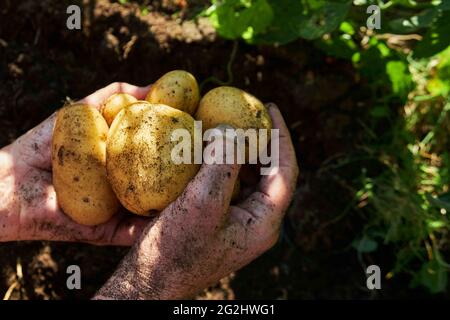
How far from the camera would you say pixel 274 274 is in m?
2.06

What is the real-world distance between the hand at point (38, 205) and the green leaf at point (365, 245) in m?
0.87

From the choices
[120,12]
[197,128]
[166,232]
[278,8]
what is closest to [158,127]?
[197,128]

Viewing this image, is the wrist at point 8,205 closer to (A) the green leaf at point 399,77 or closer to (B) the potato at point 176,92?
(B) the potato at point 176,92

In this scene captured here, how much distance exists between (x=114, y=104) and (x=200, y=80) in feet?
1.91

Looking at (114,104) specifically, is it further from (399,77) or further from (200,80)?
(399,77)

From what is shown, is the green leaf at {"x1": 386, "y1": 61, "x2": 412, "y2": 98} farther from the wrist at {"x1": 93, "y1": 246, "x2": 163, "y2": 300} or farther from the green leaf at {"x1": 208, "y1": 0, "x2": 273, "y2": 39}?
the wrist at {"x1": 93, "y1": 246, "x2": 163, "y2": 300}

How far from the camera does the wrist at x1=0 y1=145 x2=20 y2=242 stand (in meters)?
1.61

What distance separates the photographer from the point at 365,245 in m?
2.04

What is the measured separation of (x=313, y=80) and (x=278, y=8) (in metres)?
0.39

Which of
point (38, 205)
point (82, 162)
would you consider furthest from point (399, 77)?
point (38, 205)

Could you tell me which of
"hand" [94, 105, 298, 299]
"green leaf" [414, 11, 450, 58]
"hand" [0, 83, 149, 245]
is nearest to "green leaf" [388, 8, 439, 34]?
"green leaf" [414, 11, 450, 58]
